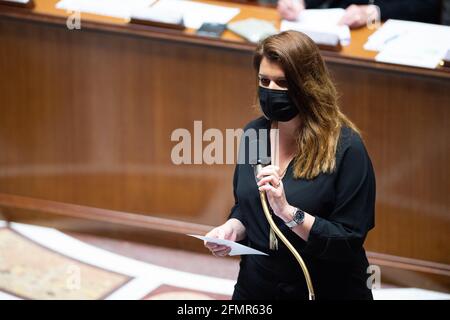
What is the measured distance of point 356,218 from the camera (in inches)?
97.4

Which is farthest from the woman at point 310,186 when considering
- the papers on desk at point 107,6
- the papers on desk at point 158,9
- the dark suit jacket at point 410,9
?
the dark suit jacket at point 410,9

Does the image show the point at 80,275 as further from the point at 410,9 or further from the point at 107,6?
the point at 410,9

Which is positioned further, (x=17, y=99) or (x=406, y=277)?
(x=17, y=99)

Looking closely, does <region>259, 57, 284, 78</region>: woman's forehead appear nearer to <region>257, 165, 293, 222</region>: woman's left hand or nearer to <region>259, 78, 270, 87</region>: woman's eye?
<region>259, 78, 270, 87</region>: woman's eye

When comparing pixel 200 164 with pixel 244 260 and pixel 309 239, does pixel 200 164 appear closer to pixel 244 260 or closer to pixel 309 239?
pixel 244 260

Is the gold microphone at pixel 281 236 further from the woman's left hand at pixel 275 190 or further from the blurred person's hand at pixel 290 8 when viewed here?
the blurred person's hand at pixel 290 8

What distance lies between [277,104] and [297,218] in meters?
0.31

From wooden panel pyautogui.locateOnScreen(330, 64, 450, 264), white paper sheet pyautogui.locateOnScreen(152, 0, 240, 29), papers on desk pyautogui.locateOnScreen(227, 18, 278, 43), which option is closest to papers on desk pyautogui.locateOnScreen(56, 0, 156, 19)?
white paper sheet pyautogui.locateOnScreen(152, 0, 240, 29)

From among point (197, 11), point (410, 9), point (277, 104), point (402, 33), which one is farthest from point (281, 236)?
point (410, 9)

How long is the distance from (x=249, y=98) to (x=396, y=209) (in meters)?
0.85

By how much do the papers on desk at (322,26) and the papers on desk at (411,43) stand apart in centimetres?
14

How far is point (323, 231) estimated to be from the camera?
7.97ft

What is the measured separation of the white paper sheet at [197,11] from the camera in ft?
15.1
